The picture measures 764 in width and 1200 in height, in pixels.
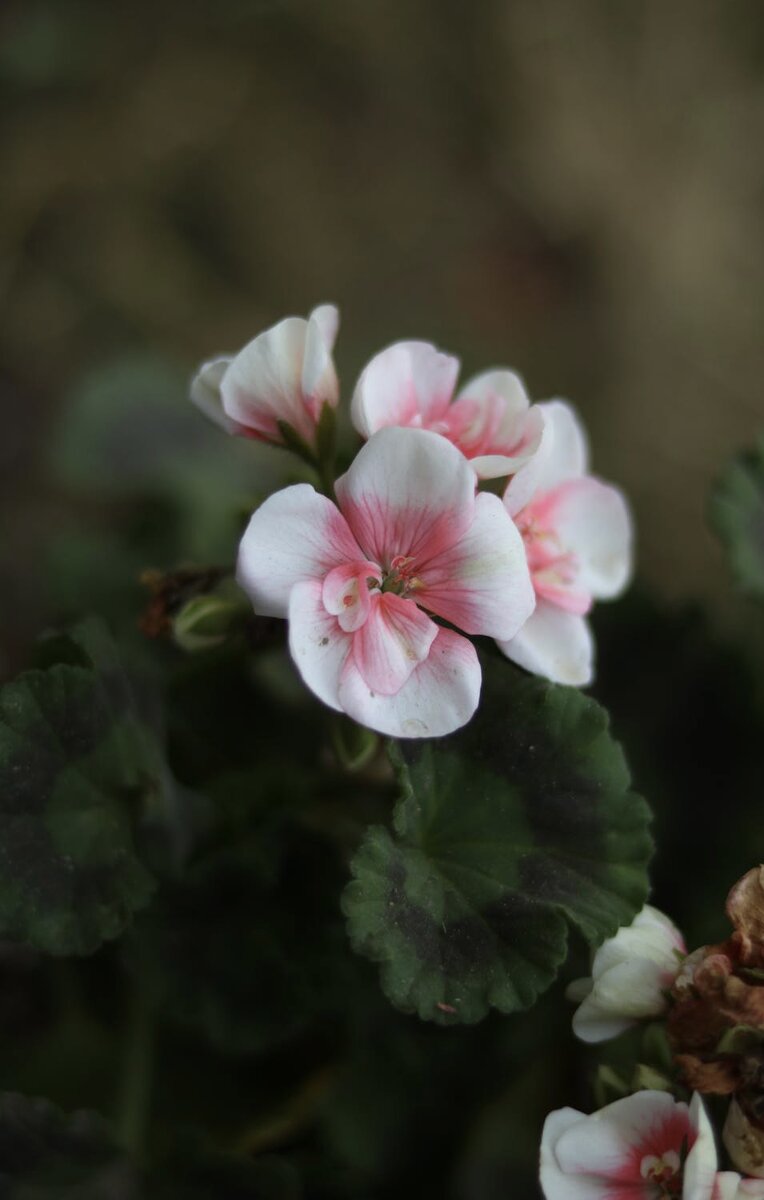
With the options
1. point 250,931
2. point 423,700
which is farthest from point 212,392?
point 250,931

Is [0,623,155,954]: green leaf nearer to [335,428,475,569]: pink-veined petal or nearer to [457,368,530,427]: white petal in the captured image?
[335,428,475,569]: pink-veined petal

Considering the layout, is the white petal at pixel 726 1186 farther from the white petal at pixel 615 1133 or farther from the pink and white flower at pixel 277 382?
the pink and white flower at pixel 277 382

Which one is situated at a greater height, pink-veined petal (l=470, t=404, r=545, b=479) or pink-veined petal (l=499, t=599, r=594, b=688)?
pink-veined petal (l=470, t=404, r=545, b=479)

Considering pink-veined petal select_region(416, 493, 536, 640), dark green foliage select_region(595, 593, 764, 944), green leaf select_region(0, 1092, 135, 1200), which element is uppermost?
pink-veined petal select_region(416, 493, 536, 640)

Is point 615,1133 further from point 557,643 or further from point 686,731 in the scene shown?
point 686,731

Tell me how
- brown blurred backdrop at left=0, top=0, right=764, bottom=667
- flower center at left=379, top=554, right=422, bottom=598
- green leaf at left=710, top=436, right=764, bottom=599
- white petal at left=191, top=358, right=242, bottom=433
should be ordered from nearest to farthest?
1. flower center at left=379, top=554, right=422, bottom=598
2. white petal at left=191, top=358, right=242, bottom=433
3. green leaf at left=710, top=436, right=764, bottom=599
4. brown blurred backdrop at left=0, top=0, right=764, bottom=667

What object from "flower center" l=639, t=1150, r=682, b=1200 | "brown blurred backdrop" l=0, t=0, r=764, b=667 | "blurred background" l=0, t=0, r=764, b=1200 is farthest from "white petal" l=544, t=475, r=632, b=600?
"brown blurred backdrop" l=0, t=0, r=764, b=667

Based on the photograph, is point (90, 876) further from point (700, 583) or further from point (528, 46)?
point (528, 46)
